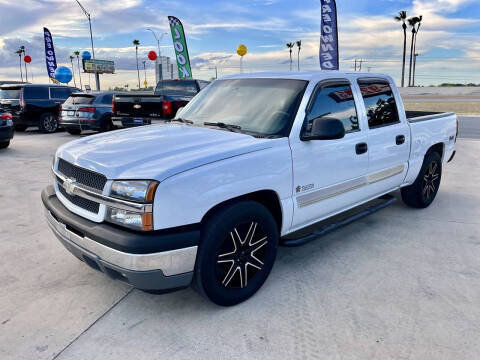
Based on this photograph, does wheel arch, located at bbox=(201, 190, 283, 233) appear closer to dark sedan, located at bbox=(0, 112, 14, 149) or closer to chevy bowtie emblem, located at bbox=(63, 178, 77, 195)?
chevy bowtie emblem, located at bbox=(63, 178, 77, 195)

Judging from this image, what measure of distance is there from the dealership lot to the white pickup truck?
1.10ft

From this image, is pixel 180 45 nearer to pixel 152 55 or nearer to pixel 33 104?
pixel 152 55

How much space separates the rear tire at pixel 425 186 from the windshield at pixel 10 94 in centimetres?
1363

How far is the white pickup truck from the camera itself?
2.59 meters

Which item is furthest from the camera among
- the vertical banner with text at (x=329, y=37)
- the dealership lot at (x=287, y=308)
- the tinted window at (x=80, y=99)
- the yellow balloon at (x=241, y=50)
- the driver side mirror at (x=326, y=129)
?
the yellow balloon at (x=241, y=50)

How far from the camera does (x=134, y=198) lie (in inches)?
101

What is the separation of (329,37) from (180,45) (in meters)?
14.1

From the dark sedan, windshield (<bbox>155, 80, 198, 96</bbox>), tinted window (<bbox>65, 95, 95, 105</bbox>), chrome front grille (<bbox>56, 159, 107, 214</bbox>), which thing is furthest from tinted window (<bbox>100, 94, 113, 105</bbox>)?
chrome front grille (<bbox>56, 159, 107, 214</bbox>)

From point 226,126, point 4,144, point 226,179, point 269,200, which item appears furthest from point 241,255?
point 4,144

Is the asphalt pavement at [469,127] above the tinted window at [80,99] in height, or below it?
below

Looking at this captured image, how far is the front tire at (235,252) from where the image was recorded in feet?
9.14

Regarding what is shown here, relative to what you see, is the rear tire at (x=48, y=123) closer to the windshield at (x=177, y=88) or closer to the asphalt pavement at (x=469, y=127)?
the windshield at (x=177, y=88)

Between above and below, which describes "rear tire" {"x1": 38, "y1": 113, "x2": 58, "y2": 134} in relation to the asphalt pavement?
above

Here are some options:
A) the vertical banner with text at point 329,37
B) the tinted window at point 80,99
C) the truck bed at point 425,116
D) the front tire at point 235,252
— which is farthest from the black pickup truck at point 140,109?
the vertical banner with text at point 329,37
